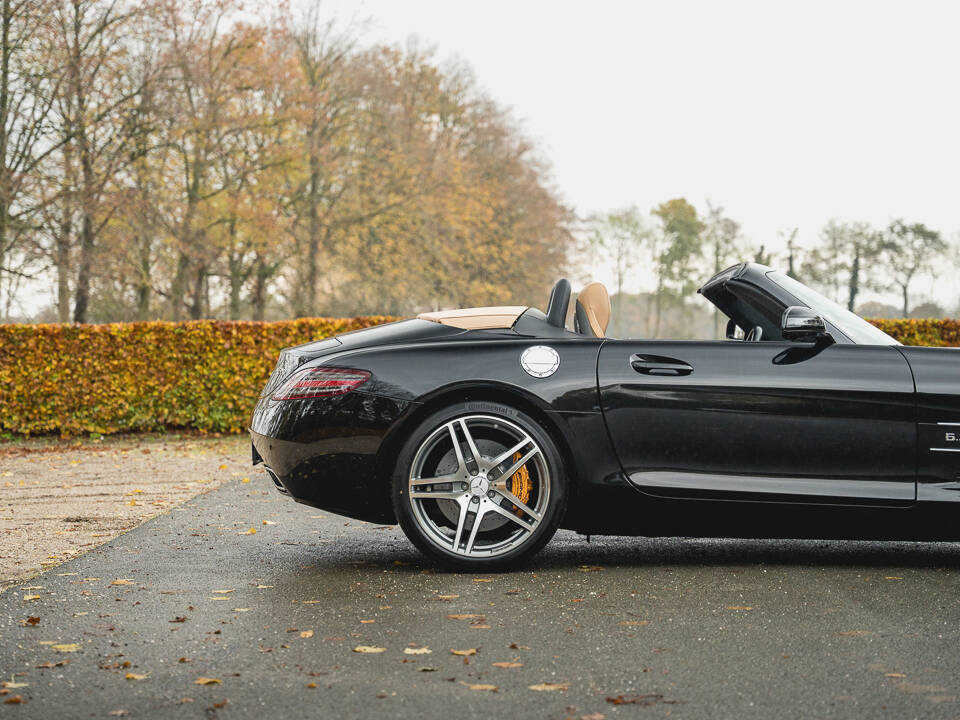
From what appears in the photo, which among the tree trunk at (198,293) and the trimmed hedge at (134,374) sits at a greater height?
the tree trunk at (198,293)

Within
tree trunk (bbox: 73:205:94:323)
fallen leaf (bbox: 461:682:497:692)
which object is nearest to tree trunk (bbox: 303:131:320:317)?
tree trunk (bbox: 73:205:94:323)

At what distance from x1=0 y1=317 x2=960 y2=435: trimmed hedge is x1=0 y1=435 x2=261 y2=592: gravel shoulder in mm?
333

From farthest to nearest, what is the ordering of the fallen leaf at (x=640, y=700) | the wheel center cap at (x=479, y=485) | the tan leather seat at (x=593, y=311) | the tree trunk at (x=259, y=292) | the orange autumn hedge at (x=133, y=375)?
the tree trunk at (x=259, y=292) → the orange autumn hedge at (x=133, y=375) → the tan leather seat at (x=593, y=311) → the wheel center cap at (x=479, y=485) → the fallen leaf at (x=640, y=700)

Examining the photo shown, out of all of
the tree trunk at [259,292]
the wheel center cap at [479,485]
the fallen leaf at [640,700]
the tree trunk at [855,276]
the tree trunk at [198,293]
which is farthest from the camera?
the tree trunk at [855,276]

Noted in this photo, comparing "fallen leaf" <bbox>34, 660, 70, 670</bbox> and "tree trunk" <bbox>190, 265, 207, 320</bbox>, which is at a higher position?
Answer: "tree trunk" <bbox>190, 265, 207, 320</bbox>

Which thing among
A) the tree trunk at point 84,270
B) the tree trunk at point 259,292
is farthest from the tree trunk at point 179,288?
the tree trunk at point 259,292

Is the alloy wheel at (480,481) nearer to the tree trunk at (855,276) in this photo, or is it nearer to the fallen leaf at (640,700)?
the fallen leaf at (640,700)

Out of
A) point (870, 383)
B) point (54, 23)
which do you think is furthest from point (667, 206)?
point (870, 383)

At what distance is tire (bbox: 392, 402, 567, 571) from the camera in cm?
509

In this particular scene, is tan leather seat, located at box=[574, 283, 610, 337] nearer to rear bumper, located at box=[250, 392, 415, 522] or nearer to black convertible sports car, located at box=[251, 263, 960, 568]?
black convertible sports car, located at box=[251, 263, 960, 568]

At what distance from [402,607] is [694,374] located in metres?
1.72

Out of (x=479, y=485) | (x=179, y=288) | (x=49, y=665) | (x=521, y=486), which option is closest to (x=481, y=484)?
(x=479, y=485)

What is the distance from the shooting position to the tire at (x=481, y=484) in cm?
509

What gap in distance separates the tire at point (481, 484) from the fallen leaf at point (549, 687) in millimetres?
1652
